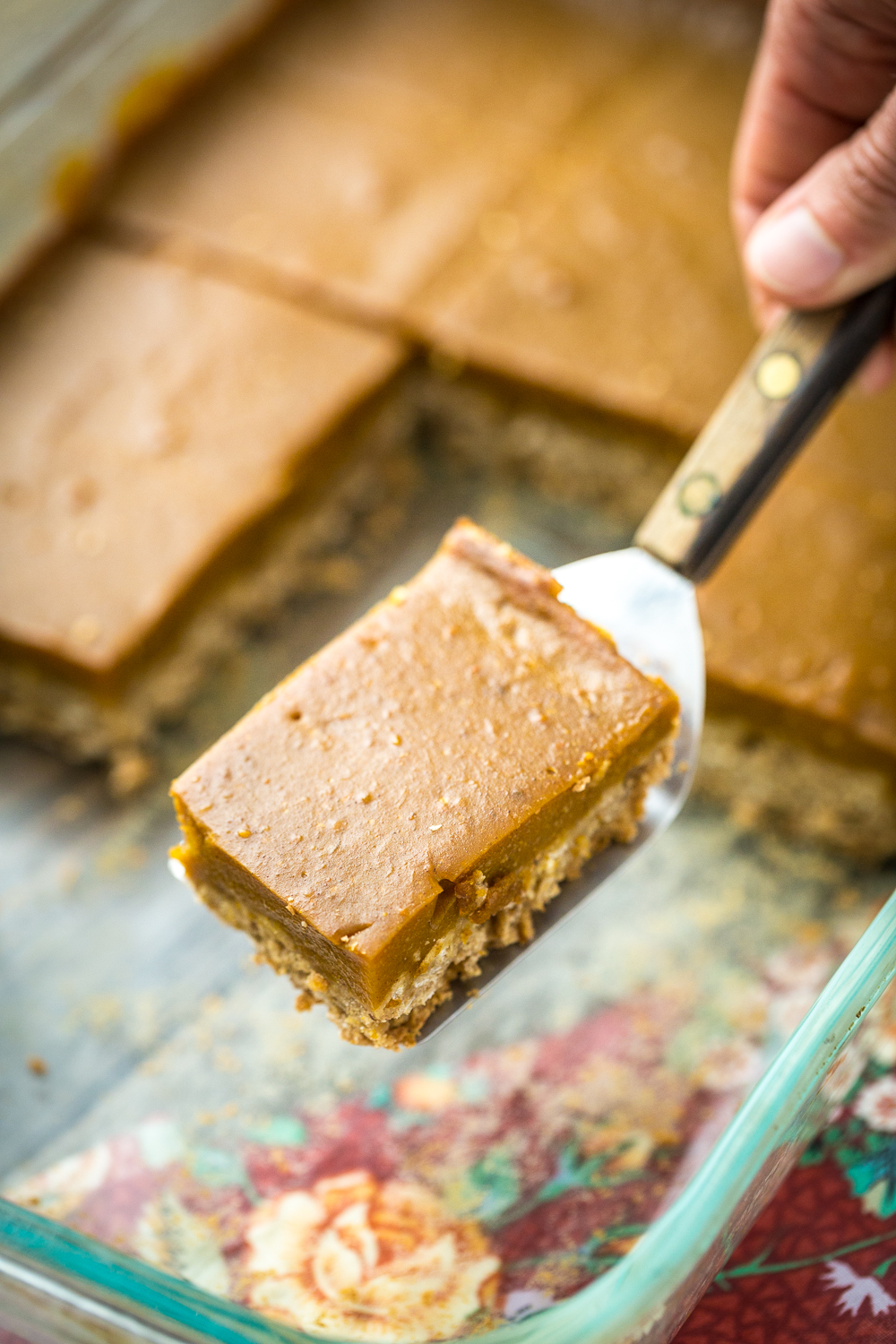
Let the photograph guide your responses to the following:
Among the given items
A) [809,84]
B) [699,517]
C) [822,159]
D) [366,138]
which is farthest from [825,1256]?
[366,138]

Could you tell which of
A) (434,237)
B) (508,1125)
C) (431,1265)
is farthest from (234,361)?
(431,1265)

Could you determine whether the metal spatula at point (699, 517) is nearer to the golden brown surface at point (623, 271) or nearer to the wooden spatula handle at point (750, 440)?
the wooden spatula handle at point (750, 440)

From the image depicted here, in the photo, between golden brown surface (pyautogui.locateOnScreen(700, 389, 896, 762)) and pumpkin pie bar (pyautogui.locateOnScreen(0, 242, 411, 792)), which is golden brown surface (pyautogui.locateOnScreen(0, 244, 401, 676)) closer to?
pumpkin pie bar (pyautogui.locateOnScreen(0, 242, 411, 792))

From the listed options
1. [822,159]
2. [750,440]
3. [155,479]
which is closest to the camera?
[750,440]

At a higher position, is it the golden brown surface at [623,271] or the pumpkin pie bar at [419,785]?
the pumpkin pie bar at [419,785]

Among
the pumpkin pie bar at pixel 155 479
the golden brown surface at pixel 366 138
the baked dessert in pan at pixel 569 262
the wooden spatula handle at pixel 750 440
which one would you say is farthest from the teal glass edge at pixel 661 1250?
the golden brown surface at pixel 366 138

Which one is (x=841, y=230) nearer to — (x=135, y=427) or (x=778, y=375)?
(x=778, y=375)
